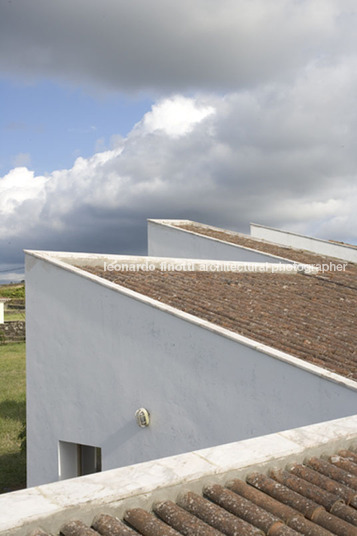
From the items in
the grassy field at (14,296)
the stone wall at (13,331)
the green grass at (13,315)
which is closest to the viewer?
the stone wall at (13,331)

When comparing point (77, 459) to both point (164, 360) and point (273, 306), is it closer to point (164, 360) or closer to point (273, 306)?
point (164, 360)

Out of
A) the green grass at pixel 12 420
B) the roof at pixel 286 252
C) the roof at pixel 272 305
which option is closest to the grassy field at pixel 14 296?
the green grass at pixel 12 420

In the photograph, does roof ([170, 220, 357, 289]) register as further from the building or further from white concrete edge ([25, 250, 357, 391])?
white concrete edge ([25, 250, 357, 391])

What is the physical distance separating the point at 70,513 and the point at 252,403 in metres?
3.88

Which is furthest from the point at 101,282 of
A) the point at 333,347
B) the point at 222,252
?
the point at 222,252

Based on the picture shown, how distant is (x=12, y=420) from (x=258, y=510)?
1668cm

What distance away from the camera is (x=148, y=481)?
3.02m

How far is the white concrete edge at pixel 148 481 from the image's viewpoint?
2.65 meters

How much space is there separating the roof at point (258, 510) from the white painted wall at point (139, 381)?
86.2 inches

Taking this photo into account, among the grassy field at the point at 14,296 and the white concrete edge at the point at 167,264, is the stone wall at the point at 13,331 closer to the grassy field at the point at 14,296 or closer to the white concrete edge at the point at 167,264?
the grassy field at the point at 14,296

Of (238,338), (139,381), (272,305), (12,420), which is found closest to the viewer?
(238,338)

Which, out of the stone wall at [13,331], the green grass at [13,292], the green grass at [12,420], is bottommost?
the green grass at [12,420]

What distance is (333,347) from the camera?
6.98m

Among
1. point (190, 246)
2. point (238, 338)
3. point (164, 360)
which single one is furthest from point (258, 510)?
point (190, 246)
